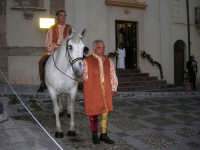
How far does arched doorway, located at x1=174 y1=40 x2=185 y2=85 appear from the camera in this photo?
13750 millimetres

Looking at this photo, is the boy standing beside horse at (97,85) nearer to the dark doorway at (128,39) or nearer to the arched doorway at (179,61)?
the dark doorway at (128,39)

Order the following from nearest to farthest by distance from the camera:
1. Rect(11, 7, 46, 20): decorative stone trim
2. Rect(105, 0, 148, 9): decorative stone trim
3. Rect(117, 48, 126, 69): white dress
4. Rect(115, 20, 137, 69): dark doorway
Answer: Rect(11, 7, 46, 20): decorative stone trim → Rect(105, 0, 148, 9): decorative stone trim → Rect(117, 48, 126, 69): white dress → Rect(115, 20, 137, 69): dark doorway

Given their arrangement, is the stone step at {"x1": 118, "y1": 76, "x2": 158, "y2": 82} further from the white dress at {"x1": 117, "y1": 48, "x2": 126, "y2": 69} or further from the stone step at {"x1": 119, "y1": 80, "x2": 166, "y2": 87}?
the white dress at {"x1": 117, "y1": 48, "x2": 126, "y2": 69}

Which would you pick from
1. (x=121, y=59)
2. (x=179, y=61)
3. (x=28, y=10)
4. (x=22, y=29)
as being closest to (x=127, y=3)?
(x=121, y=59)

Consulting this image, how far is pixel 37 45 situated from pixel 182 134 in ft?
27.0

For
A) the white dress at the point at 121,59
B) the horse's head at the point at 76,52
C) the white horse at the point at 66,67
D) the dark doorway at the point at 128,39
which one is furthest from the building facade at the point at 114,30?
the horse's head at the point at 76,52

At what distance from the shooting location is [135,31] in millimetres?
12414

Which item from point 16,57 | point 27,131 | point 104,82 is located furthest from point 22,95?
point 104,82

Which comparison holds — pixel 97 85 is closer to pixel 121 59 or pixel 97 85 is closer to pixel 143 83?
pixel 143 83

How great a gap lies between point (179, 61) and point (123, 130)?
10.9 metres

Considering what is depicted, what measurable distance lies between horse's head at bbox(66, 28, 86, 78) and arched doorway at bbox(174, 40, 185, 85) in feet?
38.0

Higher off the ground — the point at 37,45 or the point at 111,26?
the point at 111,26

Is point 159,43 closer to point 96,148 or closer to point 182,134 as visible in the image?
point 182,134

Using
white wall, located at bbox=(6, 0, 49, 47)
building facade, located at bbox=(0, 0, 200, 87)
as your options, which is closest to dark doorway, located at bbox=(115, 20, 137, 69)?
building facade, located at bbox=(0, 0, 200, 87)
